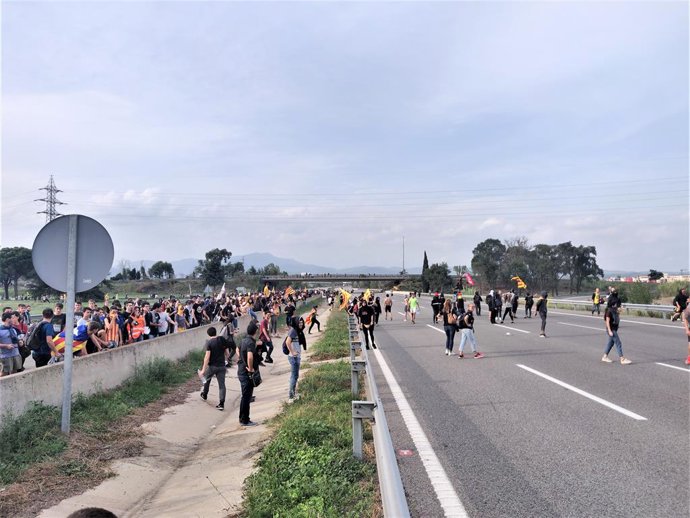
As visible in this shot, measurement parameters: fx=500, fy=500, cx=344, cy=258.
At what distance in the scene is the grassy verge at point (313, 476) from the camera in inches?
168

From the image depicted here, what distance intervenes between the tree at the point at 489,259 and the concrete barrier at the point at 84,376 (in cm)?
6525

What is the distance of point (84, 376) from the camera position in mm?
8516

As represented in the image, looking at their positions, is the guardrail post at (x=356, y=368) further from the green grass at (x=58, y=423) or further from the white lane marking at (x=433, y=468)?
the green grass at (x=58, y=423)

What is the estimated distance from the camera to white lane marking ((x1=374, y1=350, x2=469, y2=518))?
4.35 meters

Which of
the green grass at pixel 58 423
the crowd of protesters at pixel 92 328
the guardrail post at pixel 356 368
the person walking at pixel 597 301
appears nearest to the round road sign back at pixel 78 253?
the crowd of protesters at pixel 92 328

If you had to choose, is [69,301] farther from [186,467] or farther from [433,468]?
[433,468]

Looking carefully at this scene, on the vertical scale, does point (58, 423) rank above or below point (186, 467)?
above

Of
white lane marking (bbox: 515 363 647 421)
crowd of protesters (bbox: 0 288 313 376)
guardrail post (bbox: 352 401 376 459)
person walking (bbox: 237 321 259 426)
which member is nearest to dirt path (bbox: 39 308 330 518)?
person walking (bbox: 237 321 259 426)

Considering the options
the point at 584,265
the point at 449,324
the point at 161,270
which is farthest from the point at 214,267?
the point at 449,324

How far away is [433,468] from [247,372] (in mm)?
4542

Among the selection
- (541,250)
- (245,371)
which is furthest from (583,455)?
(541,250)

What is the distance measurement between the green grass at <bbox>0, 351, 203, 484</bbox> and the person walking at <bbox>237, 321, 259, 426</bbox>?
1.96 metres

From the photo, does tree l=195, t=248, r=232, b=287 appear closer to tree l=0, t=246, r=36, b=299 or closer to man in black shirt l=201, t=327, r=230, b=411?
tree l=0, t=246, r=36, b=299

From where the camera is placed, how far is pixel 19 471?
5648 millimetres
